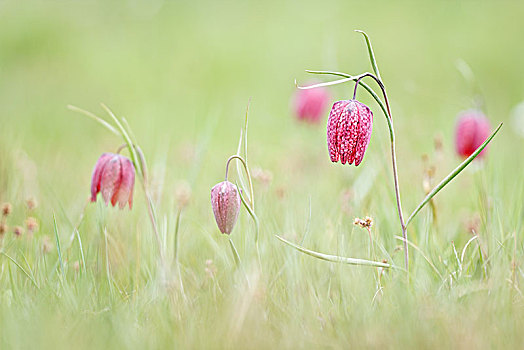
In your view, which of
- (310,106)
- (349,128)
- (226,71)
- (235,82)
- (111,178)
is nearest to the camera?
(349,128)

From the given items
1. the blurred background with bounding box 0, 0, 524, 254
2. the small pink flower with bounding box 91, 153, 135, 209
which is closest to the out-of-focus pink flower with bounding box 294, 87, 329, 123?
the blurred background with bounding box 0, 0, 524, 254

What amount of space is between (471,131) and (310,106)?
905 millimetres

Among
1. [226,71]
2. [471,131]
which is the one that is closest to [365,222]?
[471,131]

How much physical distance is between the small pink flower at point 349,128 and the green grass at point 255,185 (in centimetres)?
17

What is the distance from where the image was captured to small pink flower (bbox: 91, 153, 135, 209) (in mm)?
1513

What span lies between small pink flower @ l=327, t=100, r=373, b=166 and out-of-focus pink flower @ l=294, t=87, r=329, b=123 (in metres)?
1.59

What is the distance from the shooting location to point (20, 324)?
1.17 metres

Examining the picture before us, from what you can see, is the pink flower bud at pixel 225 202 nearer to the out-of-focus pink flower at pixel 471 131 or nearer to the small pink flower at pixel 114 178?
the small pink flower at pixel 114 178

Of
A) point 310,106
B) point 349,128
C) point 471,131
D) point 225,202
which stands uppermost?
point 310,106

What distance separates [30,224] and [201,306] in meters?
0.62

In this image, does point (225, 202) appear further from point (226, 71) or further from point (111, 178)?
point (226, 71)

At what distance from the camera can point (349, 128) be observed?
1.36 metres

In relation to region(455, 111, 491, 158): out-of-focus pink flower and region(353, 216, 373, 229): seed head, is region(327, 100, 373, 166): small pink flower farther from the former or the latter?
region(455, 111, 491, 158): out-of-focus pink flower

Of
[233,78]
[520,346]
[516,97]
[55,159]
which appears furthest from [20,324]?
[516,97]
